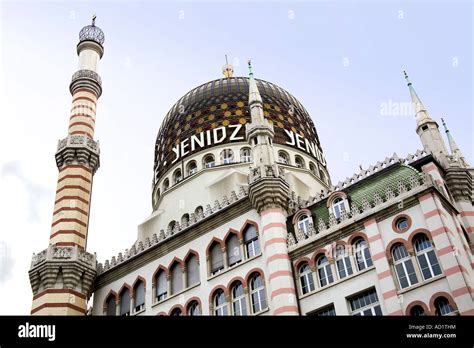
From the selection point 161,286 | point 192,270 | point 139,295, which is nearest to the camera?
point 192,270

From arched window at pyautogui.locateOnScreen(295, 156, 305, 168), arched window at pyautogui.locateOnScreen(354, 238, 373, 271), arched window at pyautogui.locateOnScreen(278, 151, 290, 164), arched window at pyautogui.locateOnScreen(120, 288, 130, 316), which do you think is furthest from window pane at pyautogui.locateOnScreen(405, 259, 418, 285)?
arched window at pyautogui.locateOnScreen(295, 156, 305, 168)

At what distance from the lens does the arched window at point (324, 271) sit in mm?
22177

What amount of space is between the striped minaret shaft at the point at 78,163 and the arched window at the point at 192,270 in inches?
271

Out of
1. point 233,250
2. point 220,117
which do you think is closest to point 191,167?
point 220,117

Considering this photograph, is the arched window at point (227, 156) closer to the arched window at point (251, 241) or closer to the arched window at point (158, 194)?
the arched window at point (158, 194)

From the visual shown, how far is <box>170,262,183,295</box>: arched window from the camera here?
86.3 feet

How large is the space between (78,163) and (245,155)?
10.2 meters

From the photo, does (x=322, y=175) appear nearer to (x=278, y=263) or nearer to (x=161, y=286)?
(x=161, y=286)

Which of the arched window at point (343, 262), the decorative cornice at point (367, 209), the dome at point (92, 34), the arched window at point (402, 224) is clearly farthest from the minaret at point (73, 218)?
the arched window at point (402, 224)

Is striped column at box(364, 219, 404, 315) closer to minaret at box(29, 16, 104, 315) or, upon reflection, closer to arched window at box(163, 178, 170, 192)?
minaret at box(29, 16, 104, 315)

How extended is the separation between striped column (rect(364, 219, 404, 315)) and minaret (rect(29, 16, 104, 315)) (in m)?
15.0

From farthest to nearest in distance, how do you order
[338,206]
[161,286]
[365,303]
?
[161,286] → [338,206] → [365,303]

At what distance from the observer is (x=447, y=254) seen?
1938 centimetres
